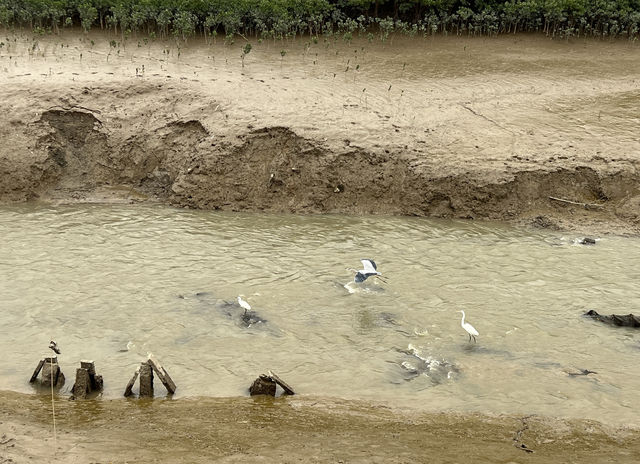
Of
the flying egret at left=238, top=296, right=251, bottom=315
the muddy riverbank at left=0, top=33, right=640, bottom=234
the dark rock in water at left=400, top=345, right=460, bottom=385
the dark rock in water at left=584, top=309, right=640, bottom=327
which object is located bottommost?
the dark rock in water at left=400, top=345, right=460, bottom=385

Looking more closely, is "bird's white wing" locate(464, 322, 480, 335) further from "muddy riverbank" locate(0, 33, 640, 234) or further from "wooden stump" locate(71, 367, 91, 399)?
"muddy riverbank" locate(0, 33, 640, 234)

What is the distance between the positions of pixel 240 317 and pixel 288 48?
8.97m

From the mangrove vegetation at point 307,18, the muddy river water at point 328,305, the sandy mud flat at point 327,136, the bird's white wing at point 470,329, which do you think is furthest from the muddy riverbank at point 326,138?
the bird's white wing at point 470,329

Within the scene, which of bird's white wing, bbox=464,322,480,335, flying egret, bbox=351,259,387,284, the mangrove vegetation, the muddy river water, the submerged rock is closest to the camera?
the muddy river water

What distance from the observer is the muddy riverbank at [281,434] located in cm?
645

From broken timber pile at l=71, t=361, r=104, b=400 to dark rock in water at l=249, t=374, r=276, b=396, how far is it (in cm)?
145

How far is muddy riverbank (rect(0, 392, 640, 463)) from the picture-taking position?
645 centimetres

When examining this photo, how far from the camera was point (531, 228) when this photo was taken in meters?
12.2

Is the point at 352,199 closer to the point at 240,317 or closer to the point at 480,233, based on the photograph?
the point at 480,233

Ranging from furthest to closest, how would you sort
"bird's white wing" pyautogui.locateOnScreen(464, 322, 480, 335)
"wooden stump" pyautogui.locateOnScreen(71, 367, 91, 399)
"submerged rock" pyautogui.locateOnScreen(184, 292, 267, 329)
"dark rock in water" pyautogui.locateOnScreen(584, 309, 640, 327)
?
"submerged rock" pyautogui.locateOnScreen(184, 292, 267, 329), "dark rock in water" pyautogui.locateOnScreen(584, 309, 640, 327), "bird's white wing" pyautogui.locateOnScreen(464, 322, 480, 335), "wooden stump" pyautogui.locateOnScreen(71, 367, 91, 399)

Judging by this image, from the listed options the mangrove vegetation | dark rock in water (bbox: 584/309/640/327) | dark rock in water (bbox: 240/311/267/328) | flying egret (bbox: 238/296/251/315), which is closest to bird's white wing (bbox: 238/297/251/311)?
flying egret (bbox: 238/296/251/315)

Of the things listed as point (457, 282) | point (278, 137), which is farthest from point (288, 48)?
point (457, 282)

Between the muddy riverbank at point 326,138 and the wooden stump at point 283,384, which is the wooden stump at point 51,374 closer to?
the wooden stump at point 283,384

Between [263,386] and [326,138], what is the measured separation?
632cm
